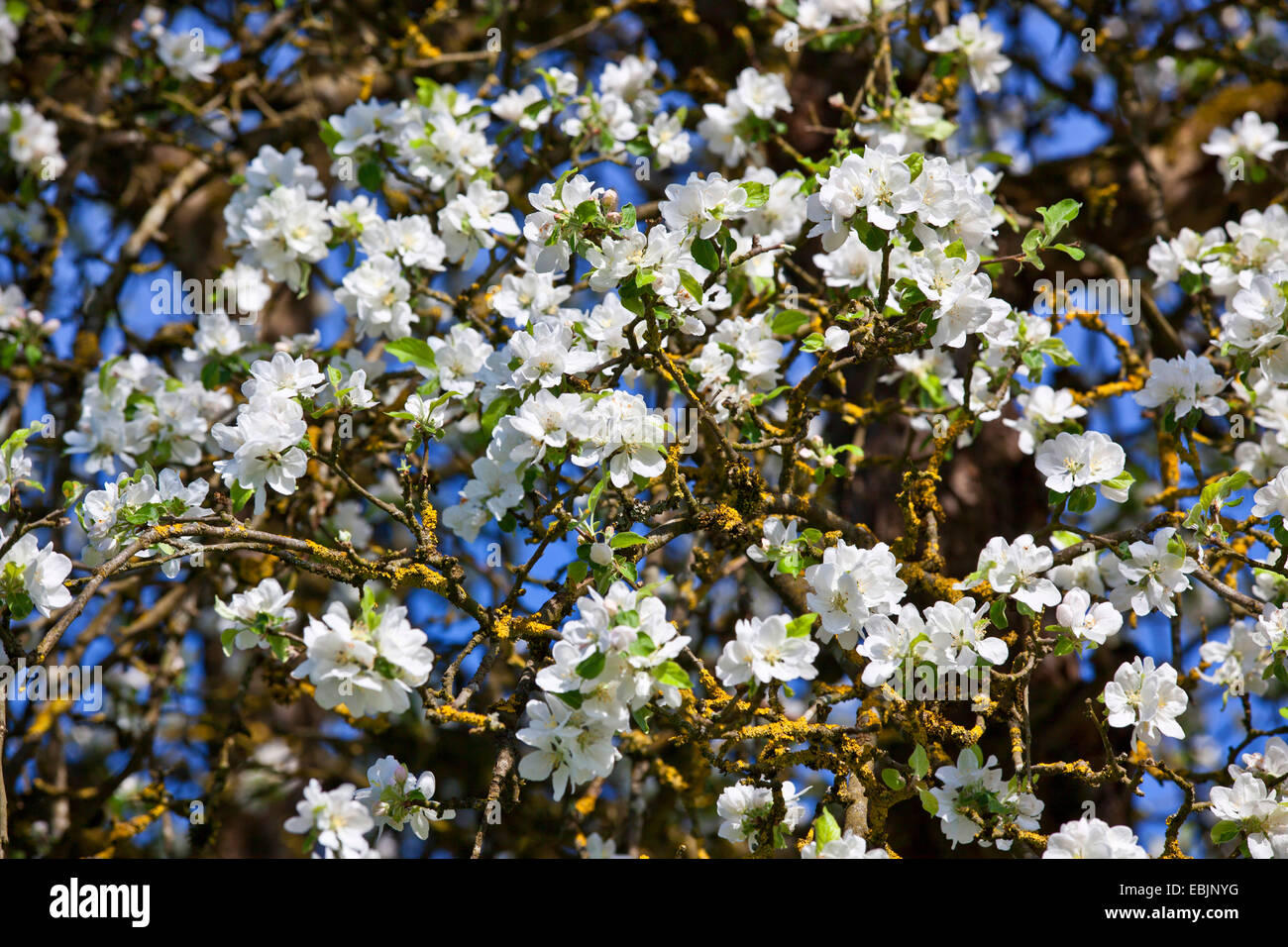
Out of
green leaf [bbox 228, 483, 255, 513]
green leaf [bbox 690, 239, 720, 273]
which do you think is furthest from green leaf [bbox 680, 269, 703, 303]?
green leaf [bbox 228, 483, 255, 513]

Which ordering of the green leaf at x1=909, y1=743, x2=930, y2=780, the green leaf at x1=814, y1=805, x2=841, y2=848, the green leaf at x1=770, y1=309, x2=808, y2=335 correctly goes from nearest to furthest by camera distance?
1. the green leaf at x1=814, y1=805, x2=841, y2=848
2. the green leaf at x1=909, y1=743, x2=930, y2=780
3. the green leaf at x1=770, y1=309, x2=808, y2=335

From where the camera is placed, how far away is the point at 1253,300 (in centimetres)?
213

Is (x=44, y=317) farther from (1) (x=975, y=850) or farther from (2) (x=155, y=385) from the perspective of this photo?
(1) (x=975, y=850)

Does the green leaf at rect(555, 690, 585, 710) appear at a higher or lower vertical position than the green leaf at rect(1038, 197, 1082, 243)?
lower

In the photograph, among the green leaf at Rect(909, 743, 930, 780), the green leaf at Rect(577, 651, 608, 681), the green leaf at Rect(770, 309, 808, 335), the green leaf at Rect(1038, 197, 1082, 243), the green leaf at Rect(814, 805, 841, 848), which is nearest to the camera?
the green leaf at Rect(577, 651, 608, 681)

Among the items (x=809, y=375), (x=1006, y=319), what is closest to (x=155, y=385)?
(x=809, y=375)

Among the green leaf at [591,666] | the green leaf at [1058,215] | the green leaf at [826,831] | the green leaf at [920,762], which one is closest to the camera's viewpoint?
the green leaf at [591,666]

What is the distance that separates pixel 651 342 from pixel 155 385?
1577 millimetres

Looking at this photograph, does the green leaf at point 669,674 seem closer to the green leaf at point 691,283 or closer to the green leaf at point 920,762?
the green leaf at point 920,762

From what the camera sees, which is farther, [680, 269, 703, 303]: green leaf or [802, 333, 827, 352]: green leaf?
[802, 333, 827, 352]: green leaf

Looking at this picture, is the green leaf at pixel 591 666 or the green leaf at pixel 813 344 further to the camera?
the green leaf at pixel 813 344

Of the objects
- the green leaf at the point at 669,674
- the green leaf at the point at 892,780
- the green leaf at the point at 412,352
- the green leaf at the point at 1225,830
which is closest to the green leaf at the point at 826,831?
the green leaf at the point at 892,780

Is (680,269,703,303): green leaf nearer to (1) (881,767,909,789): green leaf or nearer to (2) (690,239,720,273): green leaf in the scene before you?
(2) (690,239,720,273): green leaf

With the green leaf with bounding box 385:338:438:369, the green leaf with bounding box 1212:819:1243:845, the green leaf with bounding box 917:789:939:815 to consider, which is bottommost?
the green leaf with bounding box 1212:819:1243:845
